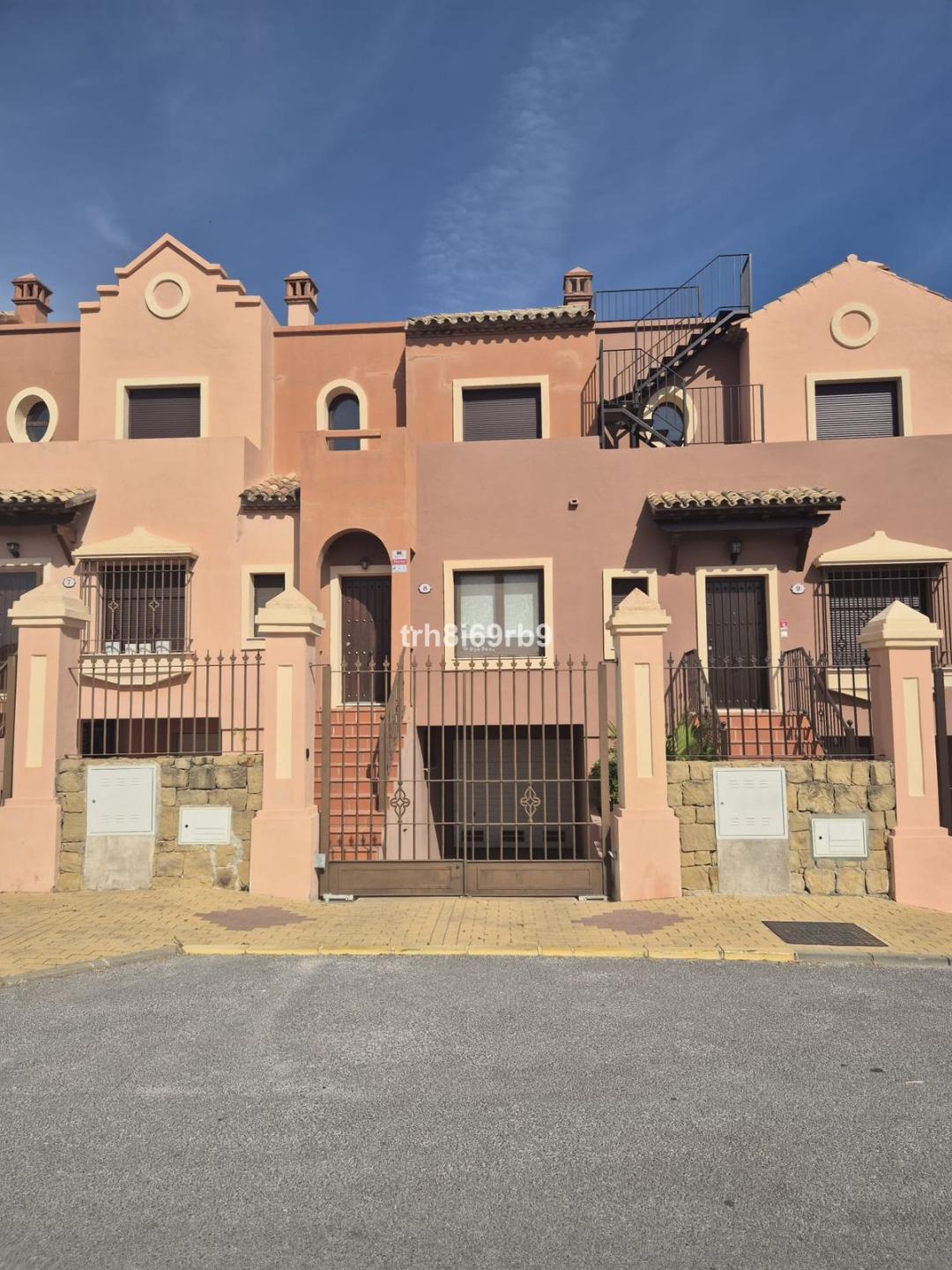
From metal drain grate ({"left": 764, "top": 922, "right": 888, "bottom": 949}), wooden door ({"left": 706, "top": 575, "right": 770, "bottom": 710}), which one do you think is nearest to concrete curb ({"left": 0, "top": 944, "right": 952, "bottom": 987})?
metal drain grate ({"left": 764, "top": 922, "right": 888, "bottom": 949})

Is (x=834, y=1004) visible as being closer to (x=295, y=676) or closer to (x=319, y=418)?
(x=295, y=676)

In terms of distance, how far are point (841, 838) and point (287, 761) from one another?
5744 mm

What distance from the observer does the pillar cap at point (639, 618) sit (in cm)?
893

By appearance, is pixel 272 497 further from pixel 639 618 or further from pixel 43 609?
pixel 639 618

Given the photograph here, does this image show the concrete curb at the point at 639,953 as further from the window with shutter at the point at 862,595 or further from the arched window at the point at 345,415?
the arched window at the point at 345,415

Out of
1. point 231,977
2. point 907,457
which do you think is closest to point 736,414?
point 907,457

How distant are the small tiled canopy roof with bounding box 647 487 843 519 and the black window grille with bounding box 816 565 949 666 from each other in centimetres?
126

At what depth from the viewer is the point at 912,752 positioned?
8797 millimetres

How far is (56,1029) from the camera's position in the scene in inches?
206

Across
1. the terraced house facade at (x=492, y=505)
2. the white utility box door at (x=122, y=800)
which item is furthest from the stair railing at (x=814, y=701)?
the white utility box door at (x=122, y=800)

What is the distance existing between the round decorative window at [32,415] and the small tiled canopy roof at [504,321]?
718cm

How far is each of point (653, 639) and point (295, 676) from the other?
380cm

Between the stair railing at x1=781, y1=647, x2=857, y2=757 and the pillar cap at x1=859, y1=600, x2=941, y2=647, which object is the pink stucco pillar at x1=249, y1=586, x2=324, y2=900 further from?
the stair railing at x1=781, y1=647, x2=857, y2=757

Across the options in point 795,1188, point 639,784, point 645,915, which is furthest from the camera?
point 639,784
